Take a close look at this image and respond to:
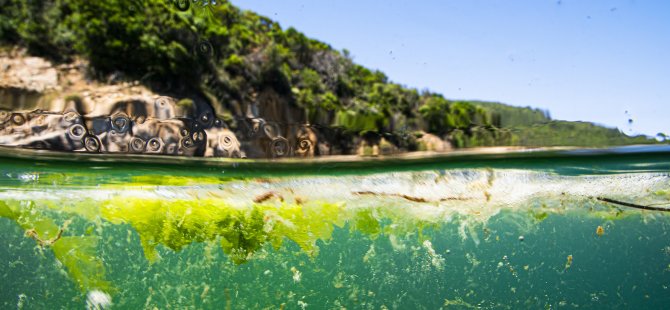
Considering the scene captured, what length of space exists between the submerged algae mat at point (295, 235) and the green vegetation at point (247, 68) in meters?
1.25

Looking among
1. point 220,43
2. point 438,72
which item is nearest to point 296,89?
point 220,43

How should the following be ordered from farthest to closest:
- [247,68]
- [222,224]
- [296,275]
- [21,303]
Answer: [21,303], [296,275], [222,224], [247,68]

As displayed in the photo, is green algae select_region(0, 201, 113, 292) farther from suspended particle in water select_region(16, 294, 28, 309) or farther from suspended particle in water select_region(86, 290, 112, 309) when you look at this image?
suspended particle in water select_region(16, 294, 28, 309)

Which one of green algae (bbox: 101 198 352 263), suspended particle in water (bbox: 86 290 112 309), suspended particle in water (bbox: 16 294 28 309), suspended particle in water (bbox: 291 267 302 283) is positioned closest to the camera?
green algae (bbox: 101 198 352 263)

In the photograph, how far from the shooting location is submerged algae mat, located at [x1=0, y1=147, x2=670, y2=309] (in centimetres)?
552

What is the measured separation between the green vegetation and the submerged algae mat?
4.10 feet

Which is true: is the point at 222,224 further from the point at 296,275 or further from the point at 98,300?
the point at 98,300

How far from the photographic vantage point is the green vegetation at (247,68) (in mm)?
4270

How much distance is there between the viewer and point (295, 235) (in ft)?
→ 18.1

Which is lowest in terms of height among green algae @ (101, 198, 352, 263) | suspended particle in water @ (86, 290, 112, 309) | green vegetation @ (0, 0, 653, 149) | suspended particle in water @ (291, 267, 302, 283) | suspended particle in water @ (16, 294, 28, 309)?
suspended particle in water @ (16, 294, 28, 309)

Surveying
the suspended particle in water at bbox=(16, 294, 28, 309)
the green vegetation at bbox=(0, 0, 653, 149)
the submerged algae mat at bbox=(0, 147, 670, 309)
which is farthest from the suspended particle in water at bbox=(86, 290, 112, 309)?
the green vegetation at bbox=(0, 0, 653, 149)

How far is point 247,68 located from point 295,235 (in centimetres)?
217

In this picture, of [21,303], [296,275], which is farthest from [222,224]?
[21,303]

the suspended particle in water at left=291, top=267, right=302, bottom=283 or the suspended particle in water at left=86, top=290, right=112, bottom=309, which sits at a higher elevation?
the suspended particle in water at left=291, top=267, right=302, bottom=283
